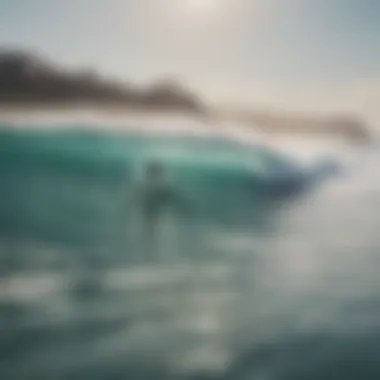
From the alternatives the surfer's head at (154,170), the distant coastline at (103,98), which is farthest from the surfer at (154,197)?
the distant coastline at (103,98)

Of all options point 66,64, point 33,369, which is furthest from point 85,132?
point 33,369

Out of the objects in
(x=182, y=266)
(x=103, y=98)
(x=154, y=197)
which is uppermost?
(x=103, y=98)

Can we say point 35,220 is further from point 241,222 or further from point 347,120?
point 347,120

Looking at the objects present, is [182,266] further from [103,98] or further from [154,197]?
[103,98]

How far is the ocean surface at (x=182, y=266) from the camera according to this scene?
3.40 feet

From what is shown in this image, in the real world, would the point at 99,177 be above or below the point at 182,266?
above

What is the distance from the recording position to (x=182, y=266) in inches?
42.7

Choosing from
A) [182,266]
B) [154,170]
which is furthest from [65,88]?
[182,266]

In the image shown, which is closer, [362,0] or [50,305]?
[50,305]

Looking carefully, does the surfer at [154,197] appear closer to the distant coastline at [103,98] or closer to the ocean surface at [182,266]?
the ocean surface at [182,266]

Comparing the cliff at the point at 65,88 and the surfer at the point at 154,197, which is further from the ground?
the cliff at the point at 65,88

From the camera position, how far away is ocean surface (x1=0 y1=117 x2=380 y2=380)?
1036mm

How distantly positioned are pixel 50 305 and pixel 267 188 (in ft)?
1.41

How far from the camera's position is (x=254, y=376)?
1.07 metres
